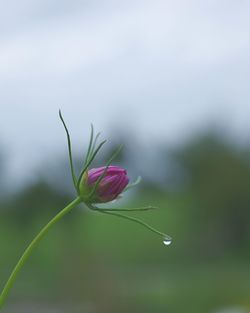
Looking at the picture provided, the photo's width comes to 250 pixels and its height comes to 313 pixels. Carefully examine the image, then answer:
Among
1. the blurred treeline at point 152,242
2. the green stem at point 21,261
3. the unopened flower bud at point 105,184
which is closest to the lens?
the green stem at point 21,261

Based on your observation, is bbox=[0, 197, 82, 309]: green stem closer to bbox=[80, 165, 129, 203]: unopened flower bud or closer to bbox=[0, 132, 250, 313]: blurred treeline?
bbox=[80, 165, 129, 203]: unopened flower bud

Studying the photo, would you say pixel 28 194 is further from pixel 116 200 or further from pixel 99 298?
pixel 116 200

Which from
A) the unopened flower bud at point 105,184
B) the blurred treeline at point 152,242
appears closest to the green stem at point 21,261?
the unopened flower bud at point 105,184

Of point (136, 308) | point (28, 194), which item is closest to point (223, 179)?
point (28, 194)

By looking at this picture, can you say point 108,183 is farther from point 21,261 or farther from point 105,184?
point 21,261

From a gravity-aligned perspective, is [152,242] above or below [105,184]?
below

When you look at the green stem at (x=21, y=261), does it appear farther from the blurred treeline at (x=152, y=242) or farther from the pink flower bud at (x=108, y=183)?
the blurred treeline at (x=152, y=242)

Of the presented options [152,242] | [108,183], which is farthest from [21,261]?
[152,242]
